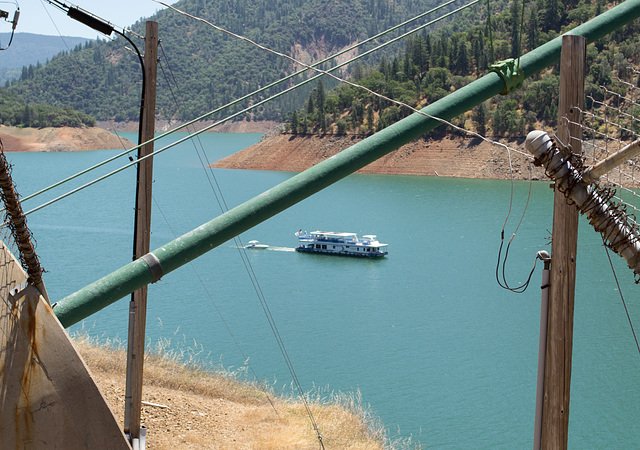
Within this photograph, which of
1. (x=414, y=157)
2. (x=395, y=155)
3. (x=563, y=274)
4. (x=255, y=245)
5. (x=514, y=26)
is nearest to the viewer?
(x=563, y=274)

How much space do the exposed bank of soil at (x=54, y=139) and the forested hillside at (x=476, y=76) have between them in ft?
141

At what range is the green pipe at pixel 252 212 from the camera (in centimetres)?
364

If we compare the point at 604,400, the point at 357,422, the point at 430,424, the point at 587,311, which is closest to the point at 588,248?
the point at 587,311

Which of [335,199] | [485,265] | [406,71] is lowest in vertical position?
[485,265]

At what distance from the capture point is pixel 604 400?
17.7 metres

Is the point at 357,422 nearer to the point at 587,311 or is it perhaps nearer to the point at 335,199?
the point at 587,311

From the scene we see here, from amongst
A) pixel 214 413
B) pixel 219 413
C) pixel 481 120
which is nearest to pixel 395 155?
pixel 481 120

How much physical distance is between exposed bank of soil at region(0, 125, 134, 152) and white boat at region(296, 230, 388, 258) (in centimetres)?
8225

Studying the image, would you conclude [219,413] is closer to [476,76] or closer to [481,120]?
[481,120]

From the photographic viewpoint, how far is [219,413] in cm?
1268

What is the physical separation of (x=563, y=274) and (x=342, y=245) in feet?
113

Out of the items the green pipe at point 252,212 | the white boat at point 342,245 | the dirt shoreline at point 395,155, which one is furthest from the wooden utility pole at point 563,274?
the dirt shoreline at point 395,155

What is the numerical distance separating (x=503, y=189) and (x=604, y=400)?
143 ft

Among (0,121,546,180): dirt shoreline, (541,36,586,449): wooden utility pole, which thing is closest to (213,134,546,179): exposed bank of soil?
(0,121,546,180): dirt shoreline
